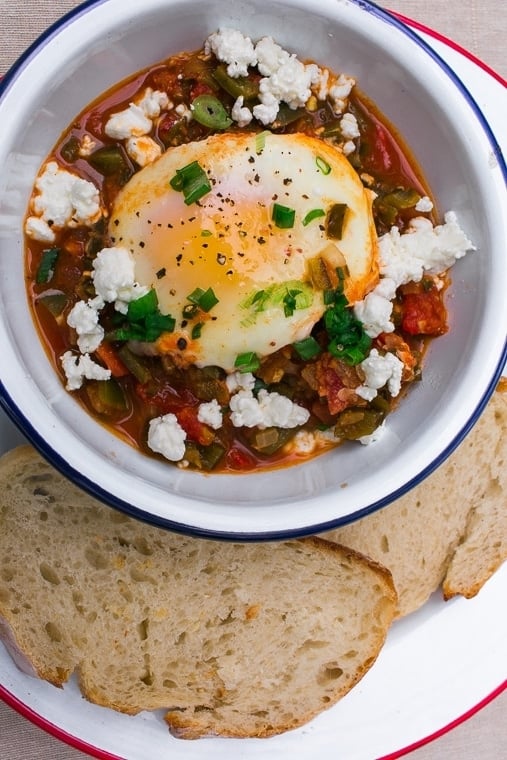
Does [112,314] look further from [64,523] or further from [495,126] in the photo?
[495,126]

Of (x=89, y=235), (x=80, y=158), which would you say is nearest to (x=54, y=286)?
(x=89, y=235)

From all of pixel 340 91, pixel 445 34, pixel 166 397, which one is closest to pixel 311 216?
pixel 340 91

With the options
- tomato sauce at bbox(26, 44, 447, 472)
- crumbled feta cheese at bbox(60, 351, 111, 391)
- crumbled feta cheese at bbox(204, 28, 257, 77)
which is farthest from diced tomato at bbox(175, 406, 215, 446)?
crumbled feta cheese at bbox(204, 28, 257, 77)

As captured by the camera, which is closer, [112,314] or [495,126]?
[112,314]

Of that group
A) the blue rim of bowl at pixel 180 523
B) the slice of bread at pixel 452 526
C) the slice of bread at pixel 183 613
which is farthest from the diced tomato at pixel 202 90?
the slice of bread at pixel 452 526

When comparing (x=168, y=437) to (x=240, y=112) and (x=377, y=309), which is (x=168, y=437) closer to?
(x=377, y=309)

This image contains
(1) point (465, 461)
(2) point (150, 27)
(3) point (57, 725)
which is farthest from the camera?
(1) point (465, 461)

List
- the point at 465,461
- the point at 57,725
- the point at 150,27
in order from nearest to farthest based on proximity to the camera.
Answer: the point at 150,27 → the point at 57,725 → the point at 465,461

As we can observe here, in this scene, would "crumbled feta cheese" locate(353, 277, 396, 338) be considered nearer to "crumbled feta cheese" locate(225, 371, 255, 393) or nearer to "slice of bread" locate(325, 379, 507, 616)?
"crumbled feta cheese" locate(225, 371, 255, 393)
